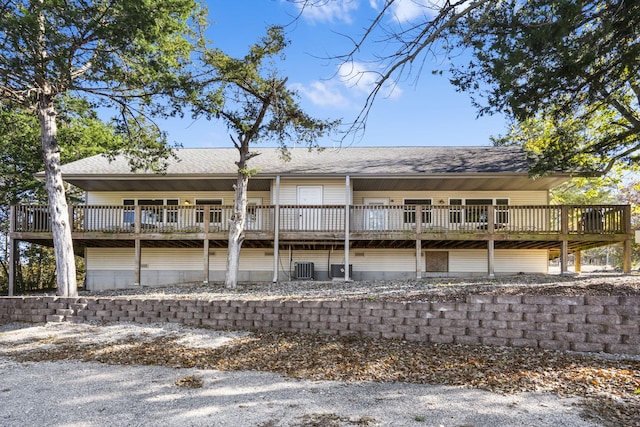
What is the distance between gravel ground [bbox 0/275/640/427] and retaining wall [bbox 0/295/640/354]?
0.30 meters

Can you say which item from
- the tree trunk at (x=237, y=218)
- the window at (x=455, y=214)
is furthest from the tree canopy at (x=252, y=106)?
the window at (x=455, y=214)

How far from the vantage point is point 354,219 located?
1425cm

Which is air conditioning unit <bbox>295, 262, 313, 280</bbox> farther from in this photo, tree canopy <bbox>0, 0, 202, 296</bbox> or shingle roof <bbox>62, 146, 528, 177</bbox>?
tree canopy <bbox>0, 0, 202, 296</bbox>

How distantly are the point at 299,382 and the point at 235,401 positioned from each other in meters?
0.95

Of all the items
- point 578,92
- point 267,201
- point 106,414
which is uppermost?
point 578,92

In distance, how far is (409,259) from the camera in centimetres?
1591

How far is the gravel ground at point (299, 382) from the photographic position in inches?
162

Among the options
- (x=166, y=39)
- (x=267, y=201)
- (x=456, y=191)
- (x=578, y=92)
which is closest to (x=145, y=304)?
(x=166, y=39)

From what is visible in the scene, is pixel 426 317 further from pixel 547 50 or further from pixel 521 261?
pixel 521 261

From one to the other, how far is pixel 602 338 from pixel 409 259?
9.72 meters

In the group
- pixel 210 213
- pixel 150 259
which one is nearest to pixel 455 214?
pixel 210 213

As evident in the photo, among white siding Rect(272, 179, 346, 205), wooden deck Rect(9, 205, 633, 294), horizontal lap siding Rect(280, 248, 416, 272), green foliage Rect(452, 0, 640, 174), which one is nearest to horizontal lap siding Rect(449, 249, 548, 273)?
wooden deck Rect(9, 205, 633, 294)

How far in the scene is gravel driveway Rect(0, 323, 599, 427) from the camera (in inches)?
158

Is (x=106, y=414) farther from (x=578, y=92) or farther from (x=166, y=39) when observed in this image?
(x=578, y=92)
